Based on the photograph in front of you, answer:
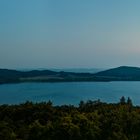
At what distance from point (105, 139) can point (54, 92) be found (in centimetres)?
5102

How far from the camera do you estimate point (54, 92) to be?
69625 mm

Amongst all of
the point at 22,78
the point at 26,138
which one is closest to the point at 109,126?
the point at 26,138

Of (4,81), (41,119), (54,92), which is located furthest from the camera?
(4,81)

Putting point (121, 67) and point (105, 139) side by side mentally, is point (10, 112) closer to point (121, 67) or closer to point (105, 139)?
point (105, 139)

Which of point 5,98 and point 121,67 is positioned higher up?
point 121,67

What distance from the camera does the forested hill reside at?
3737 inches

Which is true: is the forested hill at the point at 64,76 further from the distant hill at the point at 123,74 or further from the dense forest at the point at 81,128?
the dense forest at the point at 81,128

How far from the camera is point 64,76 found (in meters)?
106

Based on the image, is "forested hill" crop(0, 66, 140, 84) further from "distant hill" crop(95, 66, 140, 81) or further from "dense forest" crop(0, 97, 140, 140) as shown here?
"dense forest" crop(0, 97, 140, 140)

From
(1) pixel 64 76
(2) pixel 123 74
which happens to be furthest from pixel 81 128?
(2) pixel 123 74

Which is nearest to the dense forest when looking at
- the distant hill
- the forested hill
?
the forested hill

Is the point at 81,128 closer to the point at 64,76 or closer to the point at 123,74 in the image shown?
the point at 64,76

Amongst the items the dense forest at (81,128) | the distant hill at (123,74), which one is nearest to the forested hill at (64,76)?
the distant hill at (123,74)

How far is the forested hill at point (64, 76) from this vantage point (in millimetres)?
94912
